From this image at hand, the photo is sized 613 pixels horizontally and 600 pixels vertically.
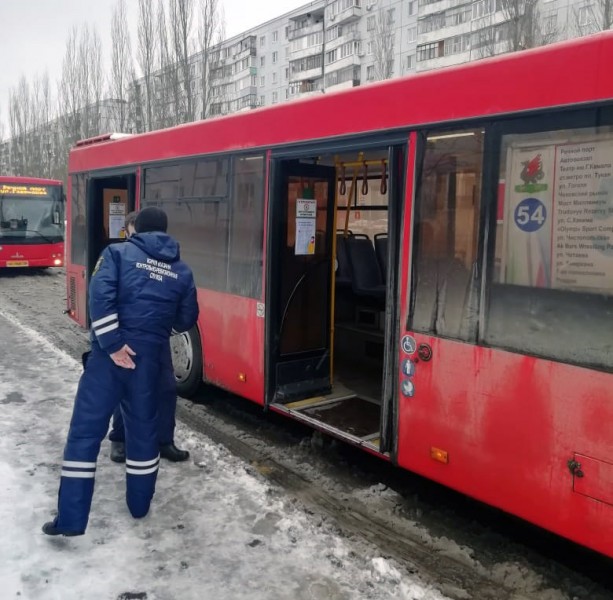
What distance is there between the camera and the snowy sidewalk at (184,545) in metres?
3.21

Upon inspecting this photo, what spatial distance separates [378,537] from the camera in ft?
12.6

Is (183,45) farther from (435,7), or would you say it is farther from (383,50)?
(435,7)

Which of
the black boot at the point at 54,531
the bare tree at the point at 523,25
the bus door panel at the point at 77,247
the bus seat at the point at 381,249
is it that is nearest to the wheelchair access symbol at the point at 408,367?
the black boot at the point at 54,531

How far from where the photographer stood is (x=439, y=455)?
378 centimetres

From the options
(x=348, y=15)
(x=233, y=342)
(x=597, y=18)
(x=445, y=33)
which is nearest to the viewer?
(x=233, y=342)

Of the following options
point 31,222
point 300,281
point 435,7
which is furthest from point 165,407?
point 435,7

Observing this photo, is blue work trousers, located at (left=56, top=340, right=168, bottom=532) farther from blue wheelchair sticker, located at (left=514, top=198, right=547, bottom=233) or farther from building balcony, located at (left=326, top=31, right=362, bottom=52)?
building balcony, located at (left=326, top=31, right=362, bottom=52)

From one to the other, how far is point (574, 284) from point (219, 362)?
11.9 feet

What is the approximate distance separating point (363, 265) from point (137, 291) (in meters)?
4.65

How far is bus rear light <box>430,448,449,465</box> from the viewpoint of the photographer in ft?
12.3

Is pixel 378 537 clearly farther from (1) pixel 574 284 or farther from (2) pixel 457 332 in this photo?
(1) pixel 574 284

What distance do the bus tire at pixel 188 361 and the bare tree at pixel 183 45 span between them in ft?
73.5

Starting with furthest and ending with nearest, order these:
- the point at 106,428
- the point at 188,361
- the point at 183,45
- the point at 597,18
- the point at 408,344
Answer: the point at 183,45, the point at 597,18, the point at 188,361, the point at 408,344, the point at 106,428

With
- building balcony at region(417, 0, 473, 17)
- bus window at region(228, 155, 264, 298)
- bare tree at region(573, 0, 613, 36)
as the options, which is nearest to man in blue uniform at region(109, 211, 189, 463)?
bus window at region(228, 155, 264, 298)
